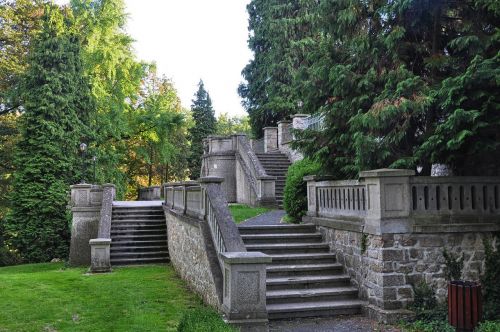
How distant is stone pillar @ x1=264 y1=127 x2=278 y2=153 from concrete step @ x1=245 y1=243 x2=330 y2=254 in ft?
51.1

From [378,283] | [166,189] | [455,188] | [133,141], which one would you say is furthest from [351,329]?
[133,141]

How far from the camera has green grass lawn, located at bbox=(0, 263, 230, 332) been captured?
7746mm

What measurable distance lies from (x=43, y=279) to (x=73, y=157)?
11.7m

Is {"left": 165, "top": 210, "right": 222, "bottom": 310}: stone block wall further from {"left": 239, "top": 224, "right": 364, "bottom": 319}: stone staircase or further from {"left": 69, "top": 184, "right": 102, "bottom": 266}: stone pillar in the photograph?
{"left": 69, "top": 184, "right": 102, "bottom": 266}: stone pillar

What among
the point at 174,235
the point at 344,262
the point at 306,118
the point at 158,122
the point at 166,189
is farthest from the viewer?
the point at 158,122

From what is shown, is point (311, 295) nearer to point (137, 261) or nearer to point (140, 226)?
point (137, 261)

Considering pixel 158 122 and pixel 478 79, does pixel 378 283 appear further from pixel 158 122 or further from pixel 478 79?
pixel 158 122

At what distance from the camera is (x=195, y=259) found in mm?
10156

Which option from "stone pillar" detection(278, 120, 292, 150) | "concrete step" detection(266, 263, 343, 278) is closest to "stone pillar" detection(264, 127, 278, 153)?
"stone pillar" detection(278, 120, 292, 150)

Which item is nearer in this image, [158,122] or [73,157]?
[73,157]

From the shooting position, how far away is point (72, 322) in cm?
793

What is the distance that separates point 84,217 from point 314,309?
13.9 m

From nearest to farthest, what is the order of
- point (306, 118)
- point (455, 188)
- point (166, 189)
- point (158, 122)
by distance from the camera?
point (455, 188)
point (166, 189)
point (306, 118)
point (158, 122)

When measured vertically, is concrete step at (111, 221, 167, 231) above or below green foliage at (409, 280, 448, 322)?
above
